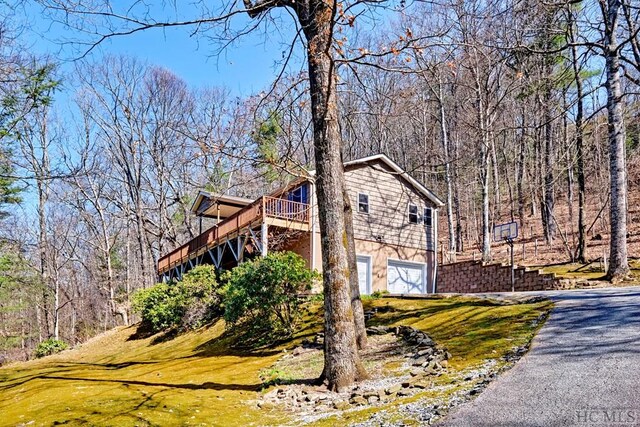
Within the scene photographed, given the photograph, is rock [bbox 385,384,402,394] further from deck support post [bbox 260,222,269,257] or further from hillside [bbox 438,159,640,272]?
hillside [bbox 438,159,640,272]

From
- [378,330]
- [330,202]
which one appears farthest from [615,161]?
[330,202]

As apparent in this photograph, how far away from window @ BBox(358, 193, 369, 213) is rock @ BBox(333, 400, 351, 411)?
12921 millimetres

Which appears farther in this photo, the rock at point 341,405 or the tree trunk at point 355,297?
the tree trunk at point 355,297

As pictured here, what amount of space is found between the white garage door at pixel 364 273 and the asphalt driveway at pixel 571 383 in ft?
37.6

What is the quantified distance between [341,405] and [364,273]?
12.6 meters

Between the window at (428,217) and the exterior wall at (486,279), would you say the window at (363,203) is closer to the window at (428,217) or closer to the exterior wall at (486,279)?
the window at (428,217)

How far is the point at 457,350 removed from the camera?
6.12 meters

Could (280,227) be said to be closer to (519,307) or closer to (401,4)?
(519,307)

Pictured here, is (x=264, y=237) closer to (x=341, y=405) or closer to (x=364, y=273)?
(x=364, y=273)

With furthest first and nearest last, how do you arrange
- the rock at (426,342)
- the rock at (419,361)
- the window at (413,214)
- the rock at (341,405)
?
1. the window at (413,214)
2. the rock at (426,342)
3. the rock at (419,361)
4. the rock at (341,405)

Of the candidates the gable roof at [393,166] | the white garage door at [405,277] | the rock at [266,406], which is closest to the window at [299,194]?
the gable roof at [393,166]

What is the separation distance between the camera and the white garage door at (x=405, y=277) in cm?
1827

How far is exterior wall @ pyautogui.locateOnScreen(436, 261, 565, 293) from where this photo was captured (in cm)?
1406

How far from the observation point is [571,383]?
3.92 m
